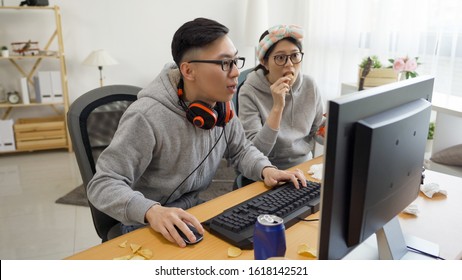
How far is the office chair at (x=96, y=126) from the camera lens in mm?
1335

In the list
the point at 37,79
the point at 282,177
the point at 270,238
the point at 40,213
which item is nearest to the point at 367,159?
the point at 270,238

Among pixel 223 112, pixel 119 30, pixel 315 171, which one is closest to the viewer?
pixel 223 112

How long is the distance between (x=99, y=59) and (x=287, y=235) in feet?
10.8

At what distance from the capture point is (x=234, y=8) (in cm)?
457

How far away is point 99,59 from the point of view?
3.87 meters

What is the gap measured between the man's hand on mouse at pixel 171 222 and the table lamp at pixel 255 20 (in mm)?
3452

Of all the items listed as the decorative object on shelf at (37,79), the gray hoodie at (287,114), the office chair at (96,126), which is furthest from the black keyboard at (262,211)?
the decorative object on shelf at (37,79)

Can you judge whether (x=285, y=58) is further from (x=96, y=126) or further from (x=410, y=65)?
(x=410, y=65)

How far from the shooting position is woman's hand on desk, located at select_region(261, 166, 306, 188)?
134cm

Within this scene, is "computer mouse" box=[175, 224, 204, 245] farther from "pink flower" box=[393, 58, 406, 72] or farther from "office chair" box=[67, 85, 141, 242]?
"pink flower" box=[393, 58, 406, 72]

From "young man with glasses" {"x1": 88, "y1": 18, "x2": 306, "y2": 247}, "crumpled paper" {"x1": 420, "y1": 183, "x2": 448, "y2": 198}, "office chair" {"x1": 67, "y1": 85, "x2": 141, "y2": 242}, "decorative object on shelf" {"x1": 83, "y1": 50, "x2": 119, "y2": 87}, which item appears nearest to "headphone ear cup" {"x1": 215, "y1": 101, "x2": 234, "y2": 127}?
"young man with glasses" {"x1": 88, "y1": 18, "x2": 306, "y2": 247}

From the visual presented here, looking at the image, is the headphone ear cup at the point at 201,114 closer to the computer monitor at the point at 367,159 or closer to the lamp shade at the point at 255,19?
the computer monitor at the point at 367,159
